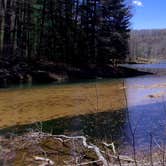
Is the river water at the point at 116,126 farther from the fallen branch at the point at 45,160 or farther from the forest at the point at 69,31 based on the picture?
the forest at the point at 69,31

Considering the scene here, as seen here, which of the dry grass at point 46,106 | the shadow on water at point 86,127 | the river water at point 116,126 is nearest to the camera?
the river water at point 116,126

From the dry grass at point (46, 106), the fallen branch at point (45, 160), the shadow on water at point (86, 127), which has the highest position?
the fallen branch at point (45, 160)

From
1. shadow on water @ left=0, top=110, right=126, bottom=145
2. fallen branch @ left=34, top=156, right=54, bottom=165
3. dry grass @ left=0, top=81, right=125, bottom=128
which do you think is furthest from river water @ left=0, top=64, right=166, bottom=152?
fallen branch @ left=34, top=156, right=54, bottom=165

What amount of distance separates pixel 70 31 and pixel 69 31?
136 millimetres

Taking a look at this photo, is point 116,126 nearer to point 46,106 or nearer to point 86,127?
point 86,127

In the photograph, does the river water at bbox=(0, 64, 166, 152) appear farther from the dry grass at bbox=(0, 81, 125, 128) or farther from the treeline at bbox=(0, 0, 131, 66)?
the treeline at bbox=(0, 0, 131, 66)

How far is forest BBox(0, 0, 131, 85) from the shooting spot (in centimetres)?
4028

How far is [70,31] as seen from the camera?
43.0 meters

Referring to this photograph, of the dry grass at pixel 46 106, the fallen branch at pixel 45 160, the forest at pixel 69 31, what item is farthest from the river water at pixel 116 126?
the forest at pixel 69 31

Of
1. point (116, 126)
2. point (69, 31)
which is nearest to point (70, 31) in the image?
point (69, 31)

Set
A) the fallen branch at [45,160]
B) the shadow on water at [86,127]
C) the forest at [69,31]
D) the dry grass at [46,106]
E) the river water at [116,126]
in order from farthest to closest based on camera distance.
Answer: the forest at [69,31] → the dry grass at [46,106] → the shadow on water at [86,127] → the river water at [116,126] → the fallen branch at [45,160]

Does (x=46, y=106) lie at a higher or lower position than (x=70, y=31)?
lower

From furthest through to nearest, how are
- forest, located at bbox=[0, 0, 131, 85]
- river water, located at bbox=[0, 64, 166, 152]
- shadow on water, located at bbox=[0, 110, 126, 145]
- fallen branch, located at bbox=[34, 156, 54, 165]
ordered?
forest, located at bbox=[0, 0, 131, 85] < shadow on water, located at bbox=[0, 110, 126, 145] < river water, located at bbox=[0, 64, 166, 152] < fallen branch, located at bbox=[34, 156, 54, 165]

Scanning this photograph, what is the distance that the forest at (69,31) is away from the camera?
40.3 m
